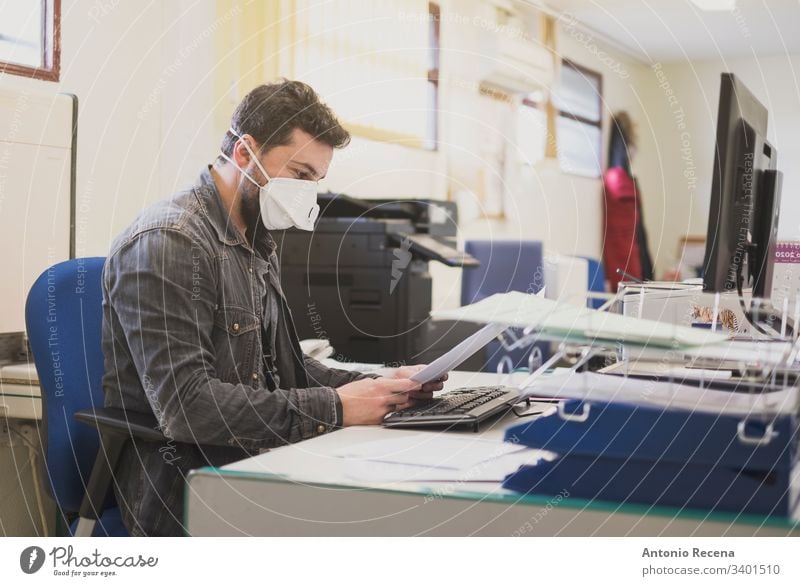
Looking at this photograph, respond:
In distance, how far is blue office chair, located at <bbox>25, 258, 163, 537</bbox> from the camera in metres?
1.53

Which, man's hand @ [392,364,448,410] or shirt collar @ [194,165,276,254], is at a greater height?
shirt collar @ [194,165,276,254]

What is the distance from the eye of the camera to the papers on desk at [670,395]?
1017 mm

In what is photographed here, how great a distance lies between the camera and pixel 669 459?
40.3 inches

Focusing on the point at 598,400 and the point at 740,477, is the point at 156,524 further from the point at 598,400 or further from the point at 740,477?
the point at 740,477

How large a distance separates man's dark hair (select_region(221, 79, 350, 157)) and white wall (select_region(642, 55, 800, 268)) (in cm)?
510

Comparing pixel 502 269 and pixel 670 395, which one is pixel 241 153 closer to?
pixel 670 395

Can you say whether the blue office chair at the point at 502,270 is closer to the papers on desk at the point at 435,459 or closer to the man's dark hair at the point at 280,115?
the man's dark hair at the point at 280,115

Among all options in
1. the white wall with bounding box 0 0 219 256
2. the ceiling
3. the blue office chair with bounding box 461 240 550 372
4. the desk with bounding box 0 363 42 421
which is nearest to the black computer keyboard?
the desk with bounding box 0 363 42 421

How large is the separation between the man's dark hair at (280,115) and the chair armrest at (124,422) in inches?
20.8

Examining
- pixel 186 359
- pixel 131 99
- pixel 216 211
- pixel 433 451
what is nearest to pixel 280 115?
pixel 216 211

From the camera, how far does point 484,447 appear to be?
1.27 m

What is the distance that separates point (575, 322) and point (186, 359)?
625mm

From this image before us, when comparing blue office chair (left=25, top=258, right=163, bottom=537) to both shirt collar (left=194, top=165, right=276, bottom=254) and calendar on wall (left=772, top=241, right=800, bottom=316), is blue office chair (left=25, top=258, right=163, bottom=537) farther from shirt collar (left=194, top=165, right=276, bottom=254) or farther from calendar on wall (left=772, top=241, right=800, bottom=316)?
calendar on wall (left=772, top=241, right=800, bottom=316)
